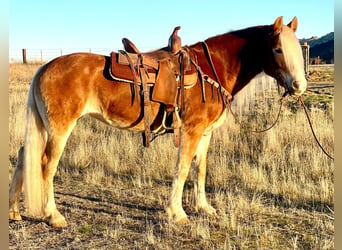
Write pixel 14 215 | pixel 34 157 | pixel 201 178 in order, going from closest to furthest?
1. pixel 34 157
2. pixel 14 215
3. pixel 201 178

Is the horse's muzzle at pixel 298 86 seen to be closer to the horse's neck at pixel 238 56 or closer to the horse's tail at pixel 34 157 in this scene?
the horse's neck at pixel 238 56

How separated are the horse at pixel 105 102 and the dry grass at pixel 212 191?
35cm

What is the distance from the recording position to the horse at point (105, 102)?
11.8 ft

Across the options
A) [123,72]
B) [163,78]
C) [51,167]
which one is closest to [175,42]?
[163,78]

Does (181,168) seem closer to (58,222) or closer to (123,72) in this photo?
(123,72)

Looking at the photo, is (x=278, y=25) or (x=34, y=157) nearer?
(x=278, y=25)

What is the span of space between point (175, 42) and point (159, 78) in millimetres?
562

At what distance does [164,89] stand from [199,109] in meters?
0.50

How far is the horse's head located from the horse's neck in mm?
343

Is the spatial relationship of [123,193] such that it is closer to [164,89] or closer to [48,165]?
[48,165]

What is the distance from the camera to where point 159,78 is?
3.77 metres

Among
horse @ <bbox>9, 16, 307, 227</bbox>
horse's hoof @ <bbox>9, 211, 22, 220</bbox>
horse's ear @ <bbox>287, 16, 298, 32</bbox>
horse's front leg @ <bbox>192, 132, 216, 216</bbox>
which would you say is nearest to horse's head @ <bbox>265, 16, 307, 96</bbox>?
horse @ <bbox>9, 16, 307, 227</bbox>

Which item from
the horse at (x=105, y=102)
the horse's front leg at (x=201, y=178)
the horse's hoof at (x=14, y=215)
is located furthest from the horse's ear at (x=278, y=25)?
the horse's hoof at (x=14, y=215)

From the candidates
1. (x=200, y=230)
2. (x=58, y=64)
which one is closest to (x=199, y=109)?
(x=200, y=230)
